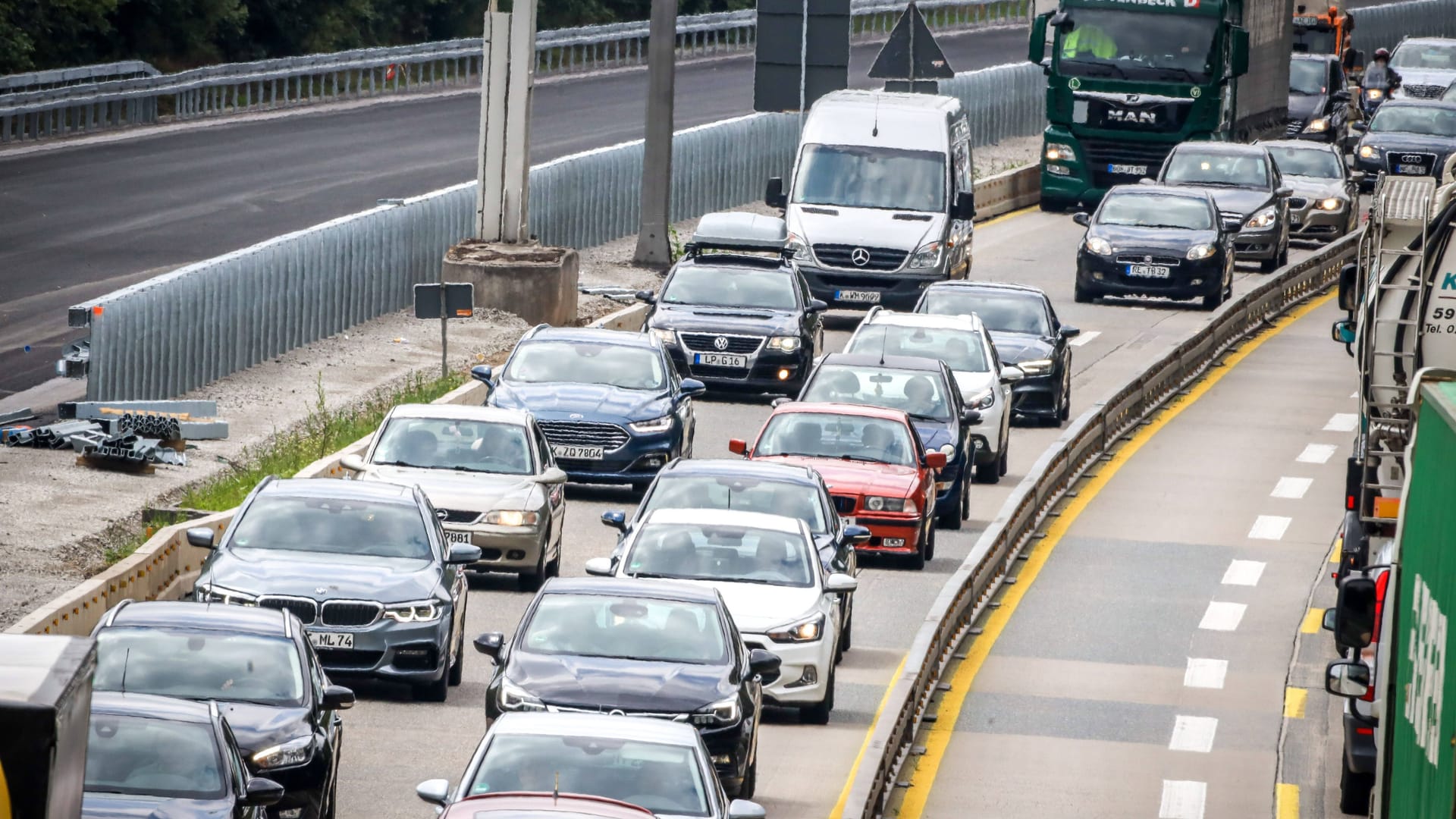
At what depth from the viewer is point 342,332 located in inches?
1364

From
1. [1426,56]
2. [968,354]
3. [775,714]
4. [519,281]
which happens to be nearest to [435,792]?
[775,714]

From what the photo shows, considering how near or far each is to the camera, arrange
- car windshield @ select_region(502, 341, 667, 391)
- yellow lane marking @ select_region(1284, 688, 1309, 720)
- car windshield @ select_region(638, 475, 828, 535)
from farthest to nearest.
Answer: car windshield @ select_region(502, 341, 667, 391) → car windshield @ select_region(638, 475, 828, 535) → yellow lane marking @ select_region(1284, 688, 1309, 720)

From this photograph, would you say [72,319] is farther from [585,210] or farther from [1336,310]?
[1336,310]

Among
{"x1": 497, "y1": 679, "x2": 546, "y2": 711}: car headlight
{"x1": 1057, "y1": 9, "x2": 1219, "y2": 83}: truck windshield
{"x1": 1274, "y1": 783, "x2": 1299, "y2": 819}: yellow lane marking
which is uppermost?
{"x1": 1057, "y1": 9, "x2": 1219, "y2": 83}: truck windshield

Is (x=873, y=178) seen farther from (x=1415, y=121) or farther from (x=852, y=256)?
(x=1415, y=121)

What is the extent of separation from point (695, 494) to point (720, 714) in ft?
18.6

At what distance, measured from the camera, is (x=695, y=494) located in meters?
21.2

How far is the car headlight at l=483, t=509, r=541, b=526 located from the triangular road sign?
754 inches

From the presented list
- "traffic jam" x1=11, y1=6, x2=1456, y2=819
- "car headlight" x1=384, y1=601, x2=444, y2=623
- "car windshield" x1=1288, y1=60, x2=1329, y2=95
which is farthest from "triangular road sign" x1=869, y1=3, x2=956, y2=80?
"car headlight" x1=384, y1=601, x2=444, y2=623

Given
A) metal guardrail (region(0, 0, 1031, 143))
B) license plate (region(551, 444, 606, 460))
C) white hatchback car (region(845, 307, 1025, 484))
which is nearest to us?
license plate (region(551, 444, 606, 460))

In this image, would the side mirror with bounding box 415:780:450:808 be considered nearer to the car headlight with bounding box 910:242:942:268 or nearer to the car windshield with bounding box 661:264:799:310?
the car windshield with bounding box 661:264:799:310

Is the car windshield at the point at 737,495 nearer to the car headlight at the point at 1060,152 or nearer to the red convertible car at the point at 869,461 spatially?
the red convertible car at the point at 869,461

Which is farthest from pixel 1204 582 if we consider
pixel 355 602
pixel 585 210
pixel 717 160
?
pixel 717 160

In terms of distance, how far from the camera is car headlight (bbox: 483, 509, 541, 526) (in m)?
21.6
